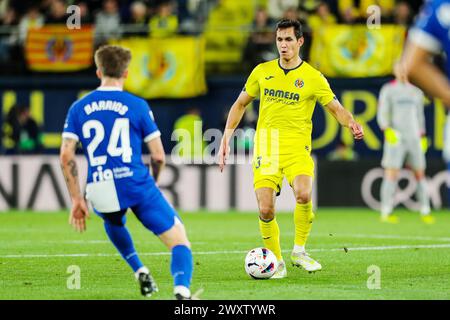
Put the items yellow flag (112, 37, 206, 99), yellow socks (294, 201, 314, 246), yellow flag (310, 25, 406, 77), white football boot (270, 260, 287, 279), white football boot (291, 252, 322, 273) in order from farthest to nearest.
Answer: yellow flag (112, 37, 206, 99), yellow flag (310, 25, 406, 77), yellow socks (294, 201, 314, 246), white football boot (291, 252, 322, 273), white football boot (270, 260, 287, 279)

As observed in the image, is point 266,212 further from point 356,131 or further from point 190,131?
point 190,131

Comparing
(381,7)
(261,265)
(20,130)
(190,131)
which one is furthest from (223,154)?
(20,130)

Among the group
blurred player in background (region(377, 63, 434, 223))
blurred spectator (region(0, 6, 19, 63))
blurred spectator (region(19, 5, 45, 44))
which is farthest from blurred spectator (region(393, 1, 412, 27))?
blurred spectator (region(0, 6, 19, 63))

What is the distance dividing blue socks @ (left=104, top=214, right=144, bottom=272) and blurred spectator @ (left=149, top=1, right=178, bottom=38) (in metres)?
14.5

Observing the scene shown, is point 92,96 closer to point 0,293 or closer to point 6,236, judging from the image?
point 0,293

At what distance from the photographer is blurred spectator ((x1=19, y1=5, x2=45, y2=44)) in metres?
22.6

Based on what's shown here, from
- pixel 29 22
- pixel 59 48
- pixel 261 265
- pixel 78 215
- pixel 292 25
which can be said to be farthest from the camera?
pixel 29 22

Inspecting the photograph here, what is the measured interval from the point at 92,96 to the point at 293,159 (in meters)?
3.07

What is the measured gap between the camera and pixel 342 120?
33.4ft

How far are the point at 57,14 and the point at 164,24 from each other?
225cm

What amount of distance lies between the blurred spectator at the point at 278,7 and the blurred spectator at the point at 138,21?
2.59m

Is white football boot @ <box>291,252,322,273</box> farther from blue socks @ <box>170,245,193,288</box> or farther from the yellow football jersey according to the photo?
blue socks @ <box>170,245,193,288</box>

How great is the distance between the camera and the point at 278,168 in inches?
405

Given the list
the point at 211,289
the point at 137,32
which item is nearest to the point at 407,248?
the point at 211,289
